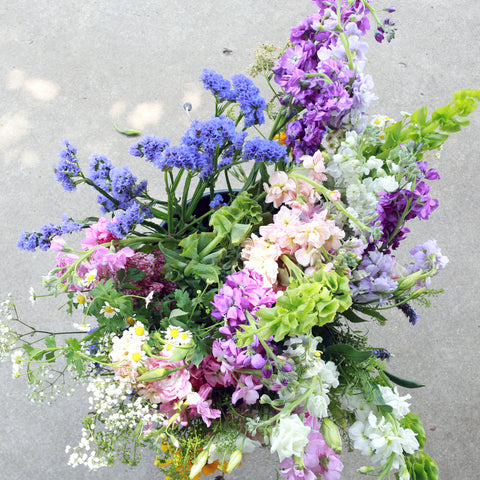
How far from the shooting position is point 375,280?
0.61 metres

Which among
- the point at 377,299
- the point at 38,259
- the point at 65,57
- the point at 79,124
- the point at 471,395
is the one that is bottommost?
the point at 471,395

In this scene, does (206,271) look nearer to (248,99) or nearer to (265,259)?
(265,259)

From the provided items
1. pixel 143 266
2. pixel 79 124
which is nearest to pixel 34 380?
pixel 143 266

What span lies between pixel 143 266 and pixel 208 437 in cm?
23

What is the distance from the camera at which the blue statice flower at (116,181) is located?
1.92 feet

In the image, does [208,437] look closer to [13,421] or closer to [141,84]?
[13,421]

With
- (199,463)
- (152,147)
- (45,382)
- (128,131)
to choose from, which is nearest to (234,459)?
(199,463)

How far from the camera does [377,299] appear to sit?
2.06ft

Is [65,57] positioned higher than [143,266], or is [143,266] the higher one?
[65,57]

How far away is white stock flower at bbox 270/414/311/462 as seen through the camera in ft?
1.73

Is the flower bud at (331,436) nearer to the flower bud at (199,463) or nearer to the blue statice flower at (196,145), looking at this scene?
the flower bud at (199,463)

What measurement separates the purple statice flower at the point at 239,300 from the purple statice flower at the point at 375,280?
114 mm

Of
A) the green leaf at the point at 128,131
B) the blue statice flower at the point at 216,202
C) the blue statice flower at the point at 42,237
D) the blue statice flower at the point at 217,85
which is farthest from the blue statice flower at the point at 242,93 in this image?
the green leaf at the point at 128,131

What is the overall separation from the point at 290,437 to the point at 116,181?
0.33m
